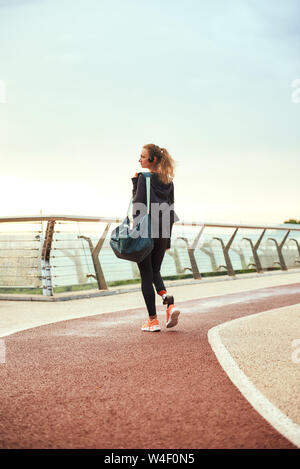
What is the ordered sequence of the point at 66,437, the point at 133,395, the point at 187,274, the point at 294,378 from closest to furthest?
the point at 66,437 < the point at 133,395 < the point at 294,378 < the point at 187,274

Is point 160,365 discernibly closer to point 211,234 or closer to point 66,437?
point 66,437

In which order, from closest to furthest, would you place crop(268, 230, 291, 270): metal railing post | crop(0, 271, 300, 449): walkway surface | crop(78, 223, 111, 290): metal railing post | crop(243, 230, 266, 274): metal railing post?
crop(0, 271, 300, 449): walkway surface, crop(78, 223, 111, 290): metal railing post, crop(243, 230, 266, 274): metal railing post, crop(268, 230, 291, 270): metal railing post

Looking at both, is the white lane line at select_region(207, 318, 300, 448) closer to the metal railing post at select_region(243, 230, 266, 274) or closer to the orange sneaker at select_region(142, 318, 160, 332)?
the orange sneaker at select_region(142, 318, 160, 332)

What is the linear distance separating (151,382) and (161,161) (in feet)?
9.40

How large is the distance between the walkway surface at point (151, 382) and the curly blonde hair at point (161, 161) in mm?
1692

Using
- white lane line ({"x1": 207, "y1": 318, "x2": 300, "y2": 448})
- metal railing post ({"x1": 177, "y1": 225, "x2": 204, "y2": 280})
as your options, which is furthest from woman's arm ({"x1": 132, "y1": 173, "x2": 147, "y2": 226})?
metal railing post ({"x1": 177, "y1": 225, "x2": 204, "y2": 280})

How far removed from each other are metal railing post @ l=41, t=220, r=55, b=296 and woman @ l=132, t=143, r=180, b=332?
4229mm

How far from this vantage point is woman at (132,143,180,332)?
623cm

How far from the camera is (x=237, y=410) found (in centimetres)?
335

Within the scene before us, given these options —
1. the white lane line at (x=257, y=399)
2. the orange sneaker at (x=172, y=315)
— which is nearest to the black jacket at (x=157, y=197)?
the orange sneaker at (x=172, y=315)

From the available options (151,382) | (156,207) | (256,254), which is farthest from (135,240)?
(256,254)
